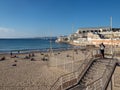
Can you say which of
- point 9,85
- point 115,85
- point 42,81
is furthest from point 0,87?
point 115,85

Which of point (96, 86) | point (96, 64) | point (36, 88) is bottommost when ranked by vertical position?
point (36, 88)

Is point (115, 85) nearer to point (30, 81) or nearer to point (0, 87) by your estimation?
point (30, 81)

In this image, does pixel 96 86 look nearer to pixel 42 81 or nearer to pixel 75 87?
pixel 75 87

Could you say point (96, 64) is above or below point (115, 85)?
above

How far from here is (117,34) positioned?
93.5 m

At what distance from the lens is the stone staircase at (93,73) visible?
37.9 feet

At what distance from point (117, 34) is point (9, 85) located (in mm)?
88880

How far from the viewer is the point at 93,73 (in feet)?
39.9

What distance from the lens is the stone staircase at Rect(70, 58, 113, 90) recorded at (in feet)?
37.9

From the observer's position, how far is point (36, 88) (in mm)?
13141

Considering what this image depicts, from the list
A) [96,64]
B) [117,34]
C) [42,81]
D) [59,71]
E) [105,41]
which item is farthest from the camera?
[117,34]

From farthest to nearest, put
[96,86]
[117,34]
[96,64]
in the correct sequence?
1. [117,34]
2. [96,64]
3. [96,86]

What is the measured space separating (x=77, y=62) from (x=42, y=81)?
17.0 ft

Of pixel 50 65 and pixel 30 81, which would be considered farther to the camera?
pixel 50 65
